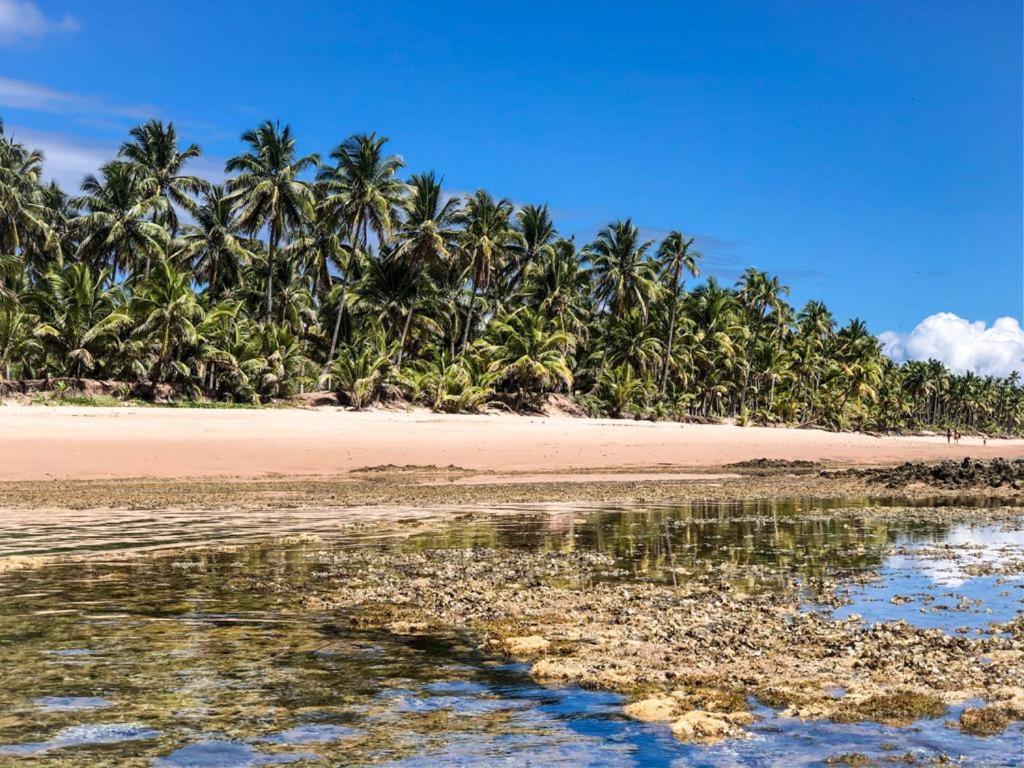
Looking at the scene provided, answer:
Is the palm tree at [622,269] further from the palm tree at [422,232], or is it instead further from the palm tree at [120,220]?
the palm tree at [120,220]

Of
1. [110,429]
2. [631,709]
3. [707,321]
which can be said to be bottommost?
[631,709]

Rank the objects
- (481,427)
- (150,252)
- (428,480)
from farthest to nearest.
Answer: (150,252)
(481,427)
(428,480)

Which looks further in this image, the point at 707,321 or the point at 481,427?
the point at 707,321

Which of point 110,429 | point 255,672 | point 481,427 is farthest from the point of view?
point 481,427

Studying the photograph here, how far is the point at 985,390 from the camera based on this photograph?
155 metres

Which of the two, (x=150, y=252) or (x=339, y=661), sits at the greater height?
(x=150, y=252)

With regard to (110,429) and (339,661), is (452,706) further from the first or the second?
(110,429)

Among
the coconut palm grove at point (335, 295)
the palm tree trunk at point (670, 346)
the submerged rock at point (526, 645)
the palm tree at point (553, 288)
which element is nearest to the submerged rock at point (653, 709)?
the submerged rock at point (526, 645)

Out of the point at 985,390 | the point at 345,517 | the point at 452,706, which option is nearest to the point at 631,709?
the point at 452,706

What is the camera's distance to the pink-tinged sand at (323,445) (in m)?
23.9

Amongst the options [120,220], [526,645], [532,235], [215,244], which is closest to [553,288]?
[532,235]

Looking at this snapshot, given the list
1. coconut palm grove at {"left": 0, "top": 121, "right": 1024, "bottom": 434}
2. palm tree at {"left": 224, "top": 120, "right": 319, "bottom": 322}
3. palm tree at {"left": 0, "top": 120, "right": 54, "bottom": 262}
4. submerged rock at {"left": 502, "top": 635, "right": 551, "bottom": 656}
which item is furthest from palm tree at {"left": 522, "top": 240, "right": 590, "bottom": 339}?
submerged rock at {"left": 502, "top": 635, "right": 551, "bottom": 656}

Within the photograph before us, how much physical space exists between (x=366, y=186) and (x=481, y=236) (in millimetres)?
7801

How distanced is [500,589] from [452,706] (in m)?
3.66
